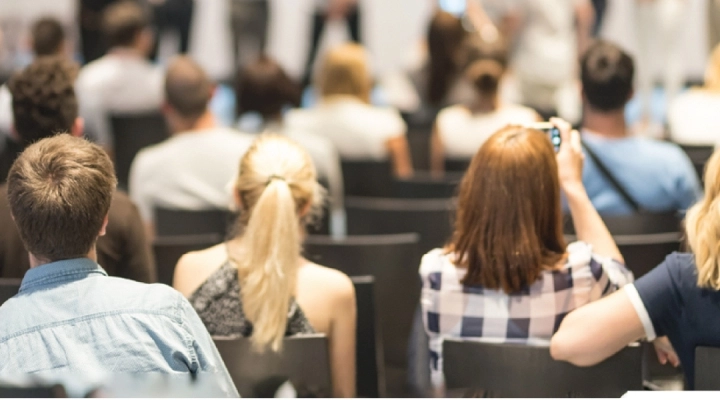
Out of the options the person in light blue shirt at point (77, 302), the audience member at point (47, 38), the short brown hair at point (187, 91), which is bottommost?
the person in light blue shirt at point (77, 302)

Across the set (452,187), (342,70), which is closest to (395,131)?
(342,70)

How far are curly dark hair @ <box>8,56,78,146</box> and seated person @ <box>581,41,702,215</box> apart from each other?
182 cm

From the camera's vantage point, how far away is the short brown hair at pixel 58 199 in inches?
72.8

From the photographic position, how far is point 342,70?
5.35m

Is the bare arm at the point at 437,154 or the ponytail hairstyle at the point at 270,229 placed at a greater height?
the ponytail hairstyle at the point at 270,229

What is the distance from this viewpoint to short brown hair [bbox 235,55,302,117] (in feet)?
15.0

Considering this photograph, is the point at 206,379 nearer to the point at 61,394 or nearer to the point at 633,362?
the point at 61,394

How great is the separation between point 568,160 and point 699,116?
259 cm

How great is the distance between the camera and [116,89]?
21.4 feet

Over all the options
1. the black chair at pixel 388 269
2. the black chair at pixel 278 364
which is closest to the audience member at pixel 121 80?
the black chair at pixel 388 269

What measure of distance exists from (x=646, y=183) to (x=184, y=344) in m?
2.28

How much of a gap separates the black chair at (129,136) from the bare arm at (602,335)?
3.85 meters

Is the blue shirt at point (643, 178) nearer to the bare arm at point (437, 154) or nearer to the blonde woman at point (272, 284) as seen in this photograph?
the blonde woman at point (272, 284)

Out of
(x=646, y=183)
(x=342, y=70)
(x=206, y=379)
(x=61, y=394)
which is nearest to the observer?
(x=61, y=394)
